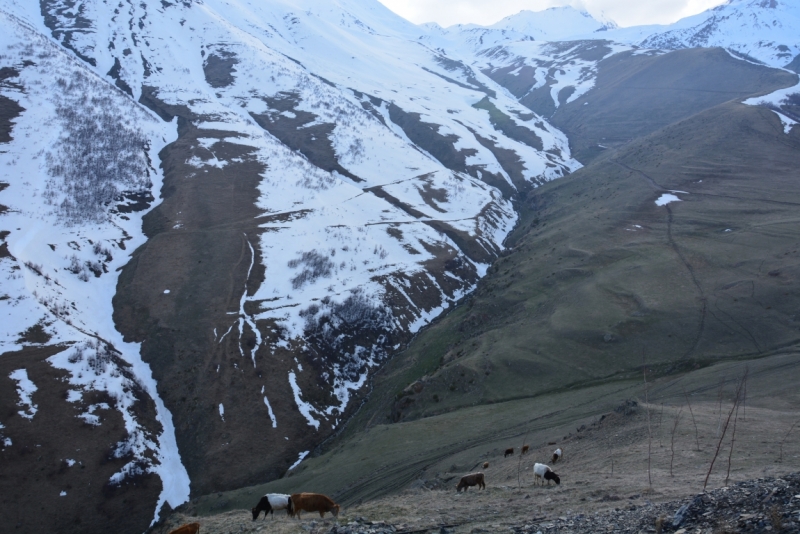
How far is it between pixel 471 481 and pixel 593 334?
32.4 metres

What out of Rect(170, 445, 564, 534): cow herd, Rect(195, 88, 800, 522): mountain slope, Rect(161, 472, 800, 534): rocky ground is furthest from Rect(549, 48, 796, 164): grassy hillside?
Rect(161, 472, 800, 534): rocky ground

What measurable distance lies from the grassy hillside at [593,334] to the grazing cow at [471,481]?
550 cm

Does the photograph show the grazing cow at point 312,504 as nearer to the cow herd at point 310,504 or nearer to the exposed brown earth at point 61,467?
the cow herd at point 310,504

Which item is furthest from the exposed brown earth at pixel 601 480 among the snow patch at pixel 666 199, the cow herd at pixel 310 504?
the snow patch at pixel 666 199

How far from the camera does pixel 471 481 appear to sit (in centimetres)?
2111

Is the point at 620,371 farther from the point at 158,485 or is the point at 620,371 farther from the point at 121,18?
the point at 121,18

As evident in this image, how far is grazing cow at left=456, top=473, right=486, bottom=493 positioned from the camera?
827 inches

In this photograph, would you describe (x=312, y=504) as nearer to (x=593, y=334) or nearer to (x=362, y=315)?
(x=593, y=334)

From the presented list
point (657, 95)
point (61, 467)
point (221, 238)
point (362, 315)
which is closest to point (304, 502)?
point (61, 467)

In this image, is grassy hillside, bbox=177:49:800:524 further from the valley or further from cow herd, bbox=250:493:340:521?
cow herd, bbox=250:493:340:521

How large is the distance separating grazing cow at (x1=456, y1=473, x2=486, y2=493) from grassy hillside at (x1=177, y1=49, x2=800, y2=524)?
5502 millimetres

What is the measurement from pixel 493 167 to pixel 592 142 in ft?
159

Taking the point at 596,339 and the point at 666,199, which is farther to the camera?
the point at 666,199

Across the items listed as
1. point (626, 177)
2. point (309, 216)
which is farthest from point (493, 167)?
point (309, 216)
